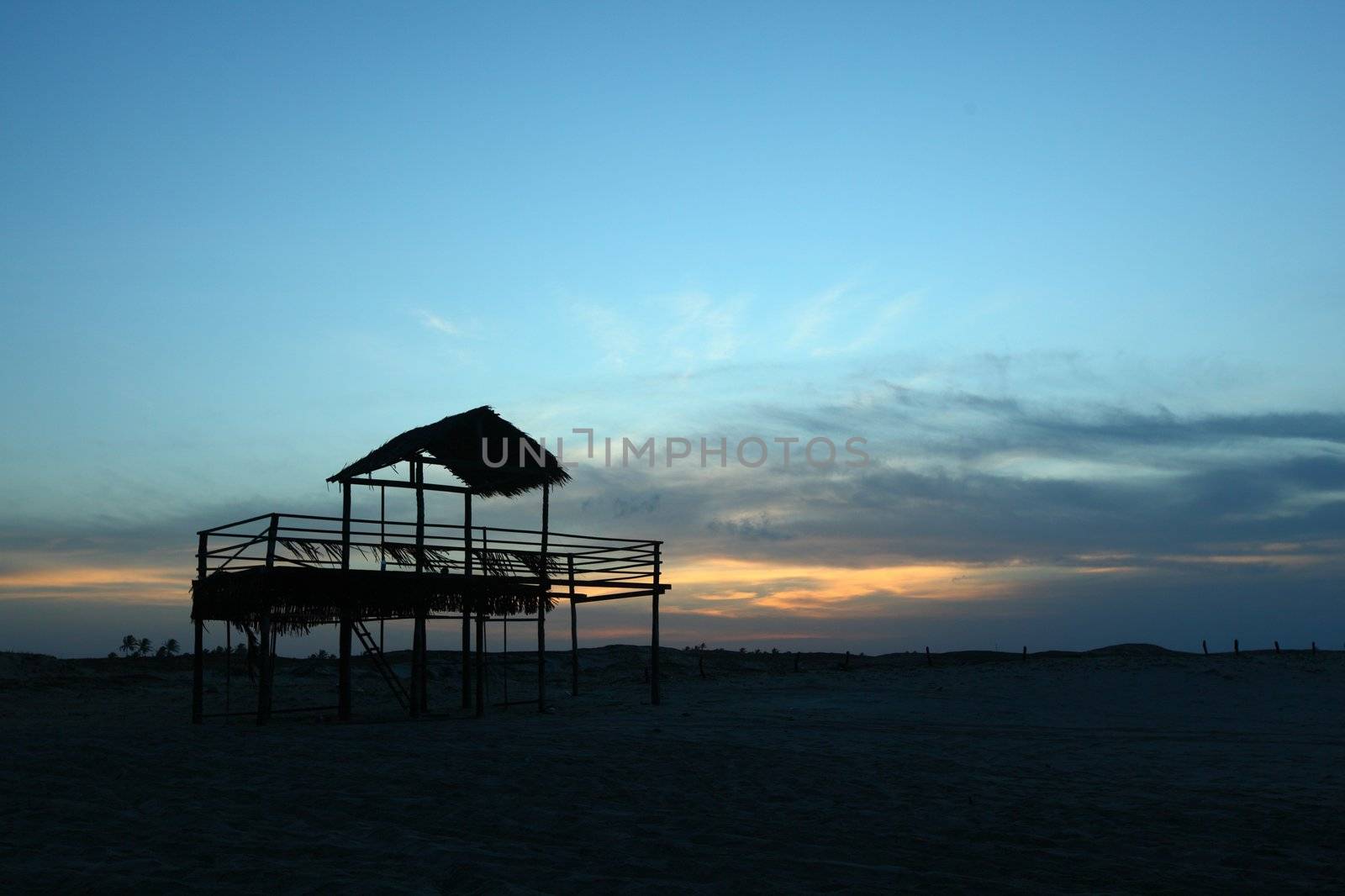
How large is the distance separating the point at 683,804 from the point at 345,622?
13126 millimetres

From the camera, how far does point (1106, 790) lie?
1342 centimetres

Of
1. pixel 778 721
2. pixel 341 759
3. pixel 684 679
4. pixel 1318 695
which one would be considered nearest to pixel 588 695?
pixel 684 679

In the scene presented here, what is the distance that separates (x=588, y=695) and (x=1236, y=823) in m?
22.8

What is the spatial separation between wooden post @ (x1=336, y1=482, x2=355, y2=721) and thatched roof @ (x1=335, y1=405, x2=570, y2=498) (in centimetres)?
95

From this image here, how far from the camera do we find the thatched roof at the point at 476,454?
23.8 meters

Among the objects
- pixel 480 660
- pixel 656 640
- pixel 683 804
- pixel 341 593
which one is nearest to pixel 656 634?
pixel 656 640

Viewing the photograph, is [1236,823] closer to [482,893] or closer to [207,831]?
[482,893]

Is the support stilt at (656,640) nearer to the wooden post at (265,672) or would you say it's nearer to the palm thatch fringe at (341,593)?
the palm thatch fringe at (341,593)

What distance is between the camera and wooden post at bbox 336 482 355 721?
22.3 meters

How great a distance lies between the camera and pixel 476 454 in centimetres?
2531

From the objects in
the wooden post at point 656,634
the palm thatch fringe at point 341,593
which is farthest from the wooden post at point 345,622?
the wooden post at point 656,634

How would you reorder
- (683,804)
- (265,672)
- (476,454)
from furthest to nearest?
(476,454), (265,672), (683,804)

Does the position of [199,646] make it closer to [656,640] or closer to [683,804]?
[656,640]

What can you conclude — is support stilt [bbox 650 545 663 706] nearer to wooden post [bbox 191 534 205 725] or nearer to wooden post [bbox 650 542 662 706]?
wooden post [bbox 650 542 662 706]
